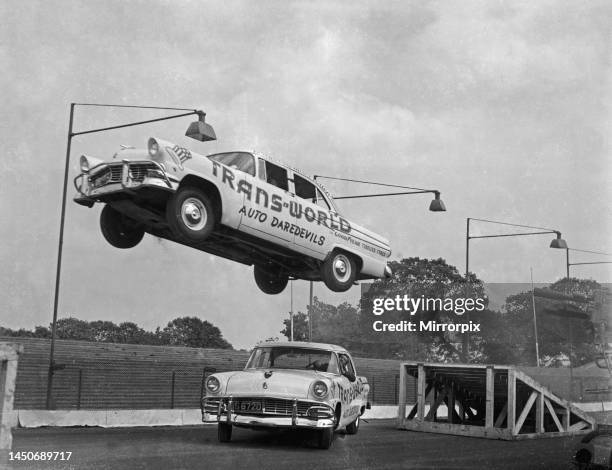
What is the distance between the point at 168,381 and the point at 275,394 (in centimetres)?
1946

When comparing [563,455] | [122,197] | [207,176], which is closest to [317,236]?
[207,176]

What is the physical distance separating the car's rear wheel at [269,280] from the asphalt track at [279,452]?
248cm

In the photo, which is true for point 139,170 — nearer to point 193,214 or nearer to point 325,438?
point 193,214

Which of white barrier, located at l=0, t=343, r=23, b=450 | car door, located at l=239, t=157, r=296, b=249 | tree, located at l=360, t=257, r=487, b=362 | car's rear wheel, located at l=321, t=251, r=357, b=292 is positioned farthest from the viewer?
tree, located at l=360, t=257, r=487, b=362

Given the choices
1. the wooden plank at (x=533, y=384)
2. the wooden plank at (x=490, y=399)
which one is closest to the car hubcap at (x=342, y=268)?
the wooden plank at (x=490, y=399)

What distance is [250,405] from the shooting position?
1069 cm

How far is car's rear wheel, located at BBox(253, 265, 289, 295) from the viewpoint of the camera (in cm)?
1415

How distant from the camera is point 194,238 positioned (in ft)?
34.0

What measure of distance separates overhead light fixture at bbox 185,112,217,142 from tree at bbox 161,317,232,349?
34550 mm

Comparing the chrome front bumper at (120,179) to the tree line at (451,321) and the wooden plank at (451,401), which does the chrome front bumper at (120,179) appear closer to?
the wooden plank at (451,401)

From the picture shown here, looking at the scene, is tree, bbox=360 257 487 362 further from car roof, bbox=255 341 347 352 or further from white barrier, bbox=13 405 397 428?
car roof, bbox=255 341 347 352

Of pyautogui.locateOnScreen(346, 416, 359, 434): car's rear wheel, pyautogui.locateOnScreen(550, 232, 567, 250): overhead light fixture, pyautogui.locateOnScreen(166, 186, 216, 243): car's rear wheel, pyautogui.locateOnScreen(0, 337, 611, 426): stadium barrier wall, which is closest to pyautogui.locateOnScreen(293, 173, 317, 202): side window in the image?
pyautogui.locateOnScreen(166, 186, 216, 243): car's rear wheel

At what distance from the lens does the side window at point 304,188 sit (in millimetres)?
12438

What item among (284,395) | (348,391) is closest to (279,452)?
(284,395)
